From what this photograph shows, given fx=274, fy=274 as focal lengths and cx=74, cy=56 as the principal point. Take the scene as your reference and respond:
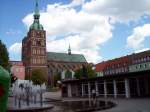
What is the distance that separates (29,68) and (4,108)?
140220mm

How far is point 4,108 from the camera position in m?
3.49

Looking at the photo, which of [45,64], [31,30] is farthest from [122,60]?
[31,30]

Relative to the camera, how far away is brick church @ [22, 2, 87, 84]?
143500 millimetres

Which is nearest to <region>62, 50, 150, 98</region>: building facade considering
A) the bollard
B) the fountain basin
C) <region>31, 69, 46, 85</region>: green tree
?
the fountain basin

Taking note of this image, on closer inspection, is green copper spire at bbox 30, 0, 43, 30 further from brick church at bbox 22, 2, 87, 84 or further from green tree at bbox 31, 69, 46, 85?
green tree at bbox 31, 69, 46, 85

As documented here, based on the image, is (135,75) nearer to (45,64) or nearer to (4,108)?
(4,108)

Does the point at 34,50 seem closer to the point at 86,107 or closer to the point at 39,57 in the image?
the point at 39,57

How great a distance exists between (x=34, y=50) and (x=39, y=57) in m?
4.82

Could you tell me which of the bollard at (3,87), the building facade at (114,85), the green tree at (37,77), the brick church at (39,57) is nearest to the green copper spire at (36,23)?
the brick church at (39,57)

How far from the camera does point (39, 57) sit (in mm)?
145625

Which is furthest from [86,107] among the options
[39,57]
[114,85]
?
[39,57]

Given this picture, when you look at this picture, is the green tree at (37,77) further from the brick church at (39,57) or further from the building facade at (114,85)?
the building facade at (114,85)

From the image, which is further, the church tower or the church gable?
the church gable

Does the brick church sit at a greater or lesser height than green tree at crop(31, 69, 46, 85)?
greater
